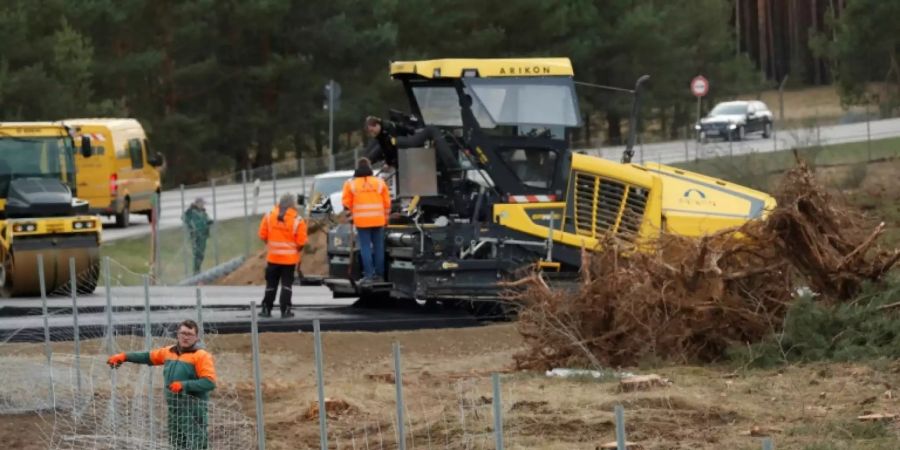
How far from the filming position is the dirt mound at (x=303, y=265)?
3350cm

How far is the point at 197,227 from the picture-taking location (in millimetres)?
33688

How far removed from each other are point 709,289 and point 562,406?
3.51 metres

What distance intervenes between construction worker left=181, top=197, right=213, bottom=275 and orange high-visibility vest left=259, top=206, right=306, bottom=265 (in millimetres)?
11194

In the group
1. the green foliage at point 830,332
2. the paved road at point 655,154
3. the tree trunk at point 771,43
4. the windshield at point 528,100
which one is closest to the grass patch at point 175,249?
the paved road at point 655,154

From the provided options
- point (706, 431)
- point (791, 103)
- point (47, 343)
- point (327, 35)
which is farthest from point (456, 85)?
point (791, 103)

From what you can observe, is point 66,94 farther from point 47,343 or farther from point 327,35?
point 47,343

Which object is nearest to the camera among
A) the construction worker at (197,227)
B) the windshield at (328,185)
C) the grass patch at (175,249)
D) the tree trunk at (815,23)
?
the construction worker at (197,227)

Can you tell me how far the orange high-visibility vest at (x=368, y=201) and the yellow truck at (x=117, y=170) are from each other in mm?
18089

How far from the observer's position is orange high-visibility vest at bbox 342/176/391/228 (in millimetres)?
22969

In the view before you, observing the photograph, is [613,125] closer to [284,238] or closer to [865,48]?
[865,48]

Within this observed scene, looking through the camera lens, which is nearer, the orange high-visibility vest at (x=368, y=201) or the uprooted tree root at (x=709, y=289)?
the uprooted tree root at (x=709, y=289)

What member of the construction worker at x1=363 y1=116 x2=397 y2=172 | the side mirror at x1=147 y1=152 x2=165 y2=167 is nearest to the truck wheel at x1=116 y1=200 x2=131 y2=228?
the side mirror at x1=147 y1=152 x2=165 y2=167

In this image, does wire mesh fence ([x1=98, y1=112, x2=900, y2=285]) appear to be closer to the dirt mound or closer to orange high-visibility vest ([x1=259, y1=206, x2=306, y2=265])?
the dirt mound

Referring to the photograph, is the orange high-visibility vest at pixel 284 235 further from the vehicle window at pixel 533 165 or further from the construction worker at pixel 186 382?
the construction worker at pixel 186 382
